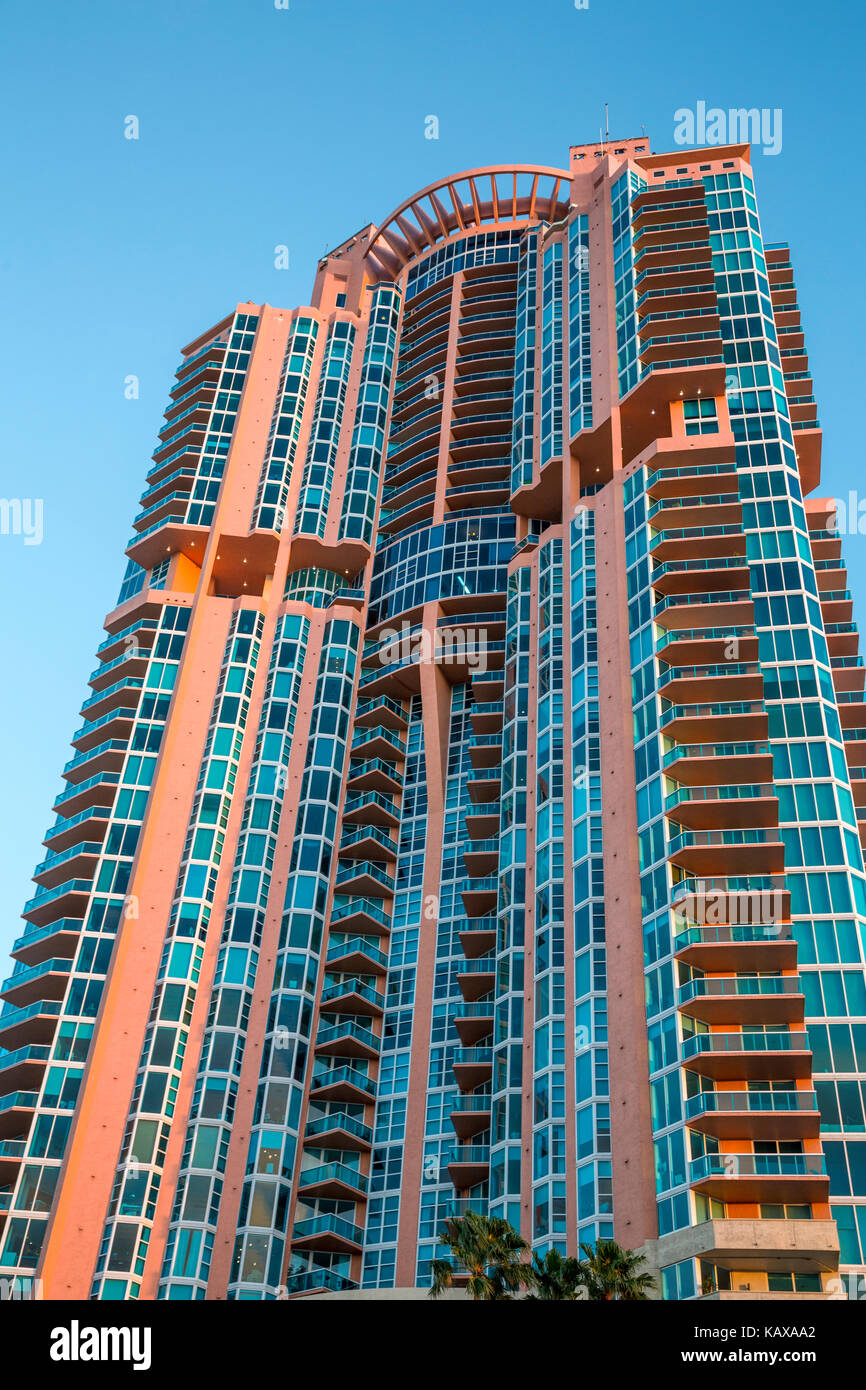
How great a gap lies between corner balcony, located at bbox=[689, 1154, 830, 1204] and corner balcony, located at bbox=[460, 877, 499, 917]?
2303 cm

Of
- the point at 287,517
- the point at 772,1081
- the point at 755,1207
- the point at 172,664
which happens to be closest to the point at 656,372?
the point at 287,517

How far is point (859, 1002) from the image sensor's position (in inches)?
2067

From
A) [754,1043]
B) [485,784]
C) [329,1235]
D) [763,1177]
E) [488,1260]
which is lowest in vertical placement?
[488,1260]

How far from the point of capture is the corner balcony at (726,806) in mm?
56531

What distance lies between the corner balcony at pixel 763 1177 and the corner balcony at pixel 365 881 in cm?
→ 3053

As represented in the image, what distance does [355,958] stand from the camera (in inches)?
2803

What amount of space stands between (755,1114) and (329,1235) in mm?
23812

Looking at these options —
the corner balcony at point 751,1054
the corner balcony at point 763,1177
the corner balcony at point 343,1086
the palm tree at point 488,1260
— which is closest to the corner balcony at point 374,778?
the corner balcony at point 343,1086

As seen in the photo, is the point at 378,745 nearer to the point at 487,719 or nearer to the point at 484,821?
the point at 487,719

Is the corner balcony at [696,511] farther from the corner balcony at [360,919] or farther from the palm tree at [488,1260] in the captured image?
the palm tree at [488,1260]

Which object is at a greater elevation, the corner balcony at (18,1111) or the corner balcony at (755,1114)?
the corner balcony at (18,1111)

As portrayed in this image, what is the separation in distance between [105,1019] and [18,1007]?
30.8 feet

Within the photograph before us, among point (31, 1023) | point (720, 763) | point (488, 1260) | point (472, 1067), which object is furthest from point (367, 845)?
point (488, 1260)

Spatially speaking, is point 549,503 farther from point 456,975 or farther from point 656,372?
point 456,975
